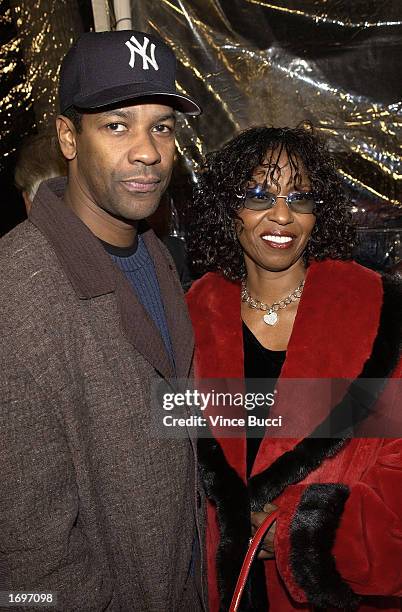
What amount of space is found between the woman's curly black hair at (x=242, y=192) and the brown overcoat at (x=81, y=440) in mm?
610

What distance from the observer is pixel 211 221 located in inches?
81.1

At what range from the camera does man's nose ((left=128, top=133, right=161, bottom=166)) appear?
141 centimetres

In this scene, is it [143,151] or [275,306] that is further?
[275,306]

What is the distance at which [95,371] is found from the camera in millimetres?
1306

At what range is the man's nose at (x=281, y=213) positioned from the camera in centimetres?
178

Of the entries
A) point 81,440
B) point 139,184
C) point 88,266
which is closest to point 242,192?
point 139,184

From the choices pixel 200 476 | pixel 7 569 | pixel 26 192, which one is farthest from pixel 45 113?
pixel 7 569

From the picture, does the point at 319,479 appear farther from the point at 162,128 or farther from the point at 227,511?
the point at 162,128

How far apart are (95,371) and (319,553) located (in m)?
0.77

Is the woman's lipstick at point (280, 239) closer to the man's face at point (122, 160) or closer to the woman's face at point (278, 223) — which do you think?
the woman's face at point (278, 223)

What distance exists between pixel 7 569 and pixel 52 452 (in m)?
0.27

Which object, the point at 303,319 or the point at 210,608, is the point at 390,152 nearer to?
the point at 303,319

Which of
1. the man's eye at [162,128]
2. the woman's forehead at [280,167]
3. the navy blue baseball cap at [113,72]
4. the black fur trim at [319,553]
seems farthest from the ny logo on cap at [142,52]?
the black fur trim at [319,553]

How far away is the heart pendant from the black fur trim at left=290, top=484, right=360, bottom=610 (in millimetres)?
559
